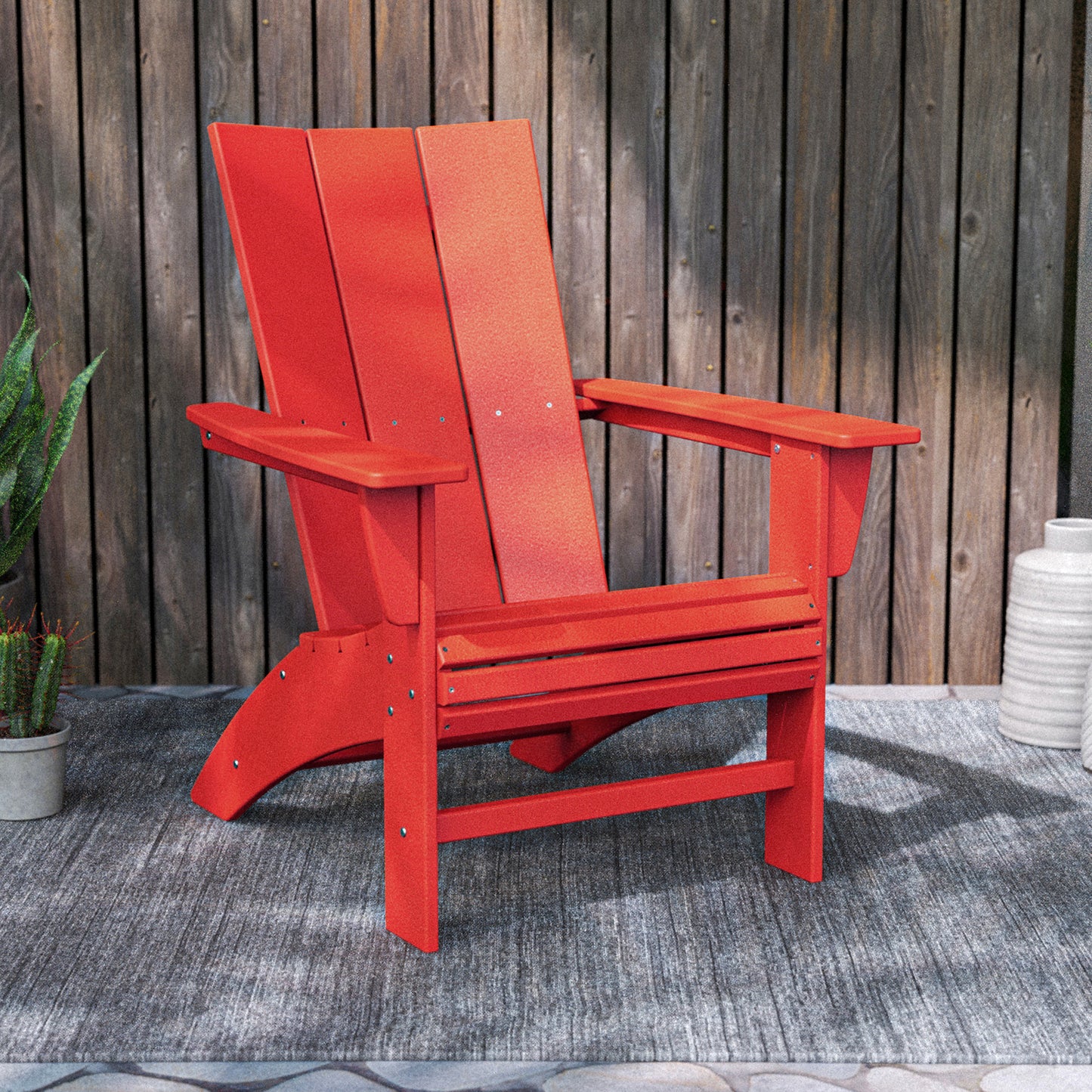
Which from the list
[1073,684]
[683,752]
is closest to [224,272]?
[683,752]

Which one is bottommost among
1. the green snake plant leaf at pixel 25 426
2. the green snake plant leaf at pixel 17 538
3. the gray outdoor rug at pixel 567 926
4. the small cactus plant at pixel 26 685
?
the gray outdoor rug at pixel 567 926

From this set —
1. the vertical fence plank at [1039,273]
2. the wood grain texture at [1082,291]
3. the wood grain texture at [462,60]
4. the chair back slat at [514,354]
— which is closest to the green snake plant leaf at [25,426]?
the chair back slat at [514,354]

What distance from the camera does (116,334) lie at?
329 centimetres

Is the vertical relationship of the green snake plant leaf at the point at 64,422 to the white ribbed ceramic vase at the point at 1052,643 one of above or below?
above

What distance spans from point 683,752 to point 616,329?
0.98 m

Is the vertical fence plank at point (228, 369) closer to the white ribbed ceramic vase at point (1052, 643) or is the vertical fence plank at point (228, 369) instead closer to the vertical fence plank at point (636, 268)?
the vertical fence plank at point (636, 268)

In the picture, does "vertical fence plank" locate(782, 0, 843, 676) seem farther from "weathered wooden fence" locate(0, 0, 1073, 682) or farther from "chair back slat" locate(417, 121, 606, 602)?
"chair back slat" locate(417, 121, 606, 602)

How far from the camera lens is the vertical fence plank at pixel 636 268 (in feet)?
10.5

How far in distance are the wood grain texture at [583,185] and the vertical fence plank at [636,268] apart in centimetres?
3

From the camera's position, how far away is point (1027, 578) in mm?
3082

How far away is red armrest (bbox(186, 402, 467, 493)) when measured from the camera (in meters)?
1.87

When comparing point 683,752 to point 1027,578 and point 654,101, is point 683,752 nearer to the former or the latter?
point 1027,578

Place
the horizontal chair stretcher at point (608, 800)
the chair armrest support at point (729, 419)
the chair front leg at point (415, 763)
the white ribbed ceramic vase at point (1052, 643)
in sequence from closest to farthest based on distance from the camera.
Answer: the chair front leg at point (415, 763) < the horizontal chair stretcher at point (608, 800) < the chair armrest support at point (729, 419) < the white ribbed ceramic vase at point (1052, 643)

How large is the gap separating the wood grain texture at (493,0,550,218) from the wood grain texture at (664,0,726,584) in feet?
0.90
